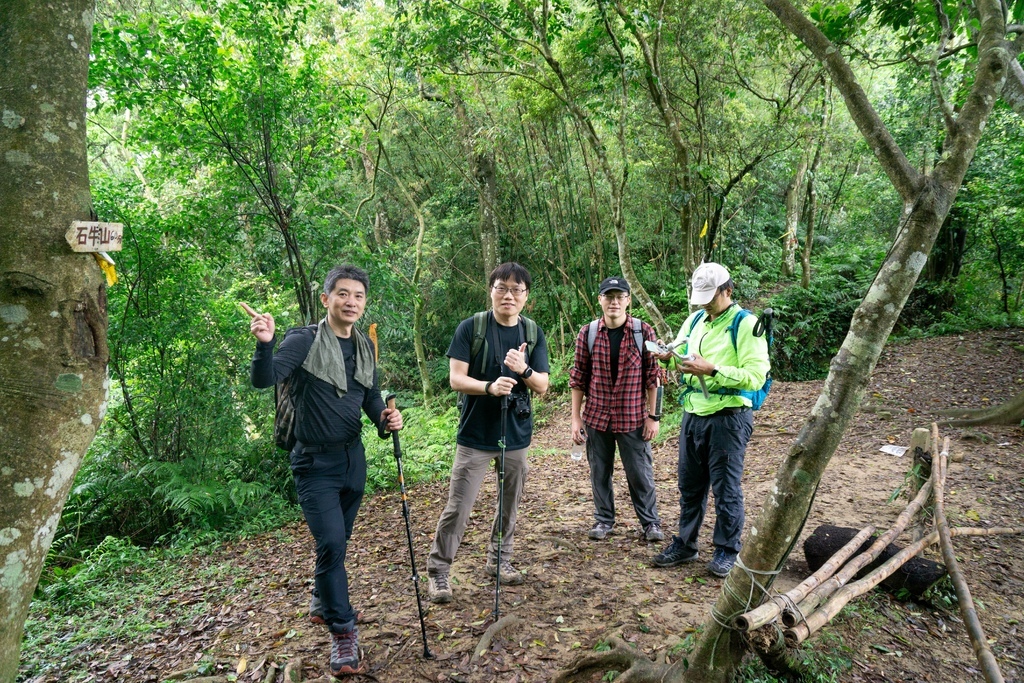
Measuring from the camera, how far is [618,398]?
404 centimetres

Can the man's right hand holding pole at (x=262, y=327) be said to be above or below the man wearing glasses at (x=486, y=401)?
above

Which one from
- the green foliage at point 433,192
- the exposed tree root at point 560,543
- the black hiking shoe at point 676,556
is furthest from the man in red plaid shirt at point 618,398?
the green foliage at point 433,192

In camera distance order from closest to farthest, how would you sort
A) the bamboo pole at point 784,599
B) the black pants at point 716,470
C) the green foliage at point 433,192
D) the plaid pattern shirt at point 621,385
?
the bamboo pole at point 784,599, the black pants at point 716,470, the plaid pattern shirt at point 621,385, the green foliage at point 433,192

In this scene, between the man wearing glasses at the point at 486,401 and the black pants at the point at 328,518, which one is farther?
the man wearing glasses at the point at 486,401

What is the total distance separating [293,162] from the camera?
254 inches

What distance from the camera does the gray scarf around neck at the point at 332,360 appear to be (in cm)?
296

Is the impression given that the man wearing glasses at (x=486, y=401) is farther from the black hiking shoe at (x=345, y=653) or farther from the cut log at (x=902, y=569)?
the cut log at (x=902, y=569)

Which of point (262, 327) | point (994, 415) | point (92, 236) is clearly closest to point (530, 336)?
point (262, 327)

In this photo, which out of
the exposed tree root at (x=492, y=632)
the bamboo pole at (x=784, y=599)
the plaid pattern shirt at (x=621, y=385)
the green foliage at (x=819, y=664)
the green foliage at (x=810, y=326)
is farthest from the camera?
the green foliage at (x=810, y=326)

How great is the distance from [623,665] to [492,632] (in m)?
0.78

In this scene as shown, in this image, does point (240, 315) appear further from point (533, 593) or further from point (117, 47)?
point (533, 593)

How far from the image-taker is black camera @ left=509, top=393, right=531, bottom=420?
353cm

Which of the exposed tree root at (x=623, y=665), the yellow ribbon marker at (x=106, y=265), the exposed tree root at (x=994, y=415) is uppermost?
the yellow ribbon marker at (x=106, y=265)

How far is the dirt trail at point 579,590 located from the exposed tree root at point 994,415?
0.17 metres
